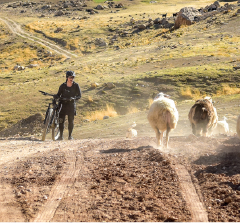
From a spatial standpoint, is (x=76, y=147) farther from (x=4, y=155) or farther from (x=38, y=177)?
(x=38, y=177)

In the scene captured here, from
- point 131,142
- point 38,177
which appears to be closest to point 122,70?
point 131,142

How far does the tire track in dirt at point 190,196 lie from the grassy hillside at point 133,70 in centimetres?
1450

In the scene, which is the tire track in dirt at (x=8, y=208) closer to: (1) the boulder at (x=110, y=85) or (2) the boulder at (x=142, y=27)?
(1) the boulder at (x=110, y=85)

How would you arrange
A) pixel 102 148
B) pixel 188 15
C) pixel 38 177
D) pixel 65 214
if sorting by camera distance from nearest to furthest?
pixel 65 214 < pixel 38 177 < pixel 102 148 < pixel 188 15

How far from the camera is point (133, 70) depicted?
30250mm

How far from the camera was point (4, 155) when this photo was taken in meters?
10.1

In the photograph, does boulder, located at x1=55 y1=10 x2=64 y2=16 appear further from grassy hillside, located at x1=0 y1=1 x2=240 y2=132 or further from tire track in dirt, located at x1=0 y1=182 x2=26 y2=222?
tire track in dirt, located at x1=0 y1=182 x2=26 y2=222

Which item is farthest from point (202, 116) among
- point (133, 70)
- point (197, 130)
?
point (133, 70)

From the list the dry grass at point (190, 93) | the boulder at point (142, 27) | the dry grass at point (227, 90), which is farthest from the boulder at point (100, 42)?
the dry grass at point (227, 90)

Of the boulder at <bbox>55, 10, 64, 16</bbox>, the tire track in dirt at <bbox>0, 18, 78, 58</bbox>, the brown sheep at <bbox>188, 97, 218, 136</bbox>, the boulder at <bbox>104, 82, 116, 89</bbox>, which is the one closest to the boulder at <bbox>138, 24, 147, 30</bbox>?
the tire track in dirt at <bbox>0, 18, 78, 58</bbox>

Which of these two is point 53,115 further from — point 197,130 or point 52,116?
point 197,130

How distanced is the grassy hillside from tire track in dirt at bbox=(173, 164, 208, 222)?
14499 mm

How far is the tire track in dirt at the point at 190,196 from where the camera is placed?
494 cm

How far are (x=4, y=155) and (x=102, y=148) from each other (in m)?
2.85
